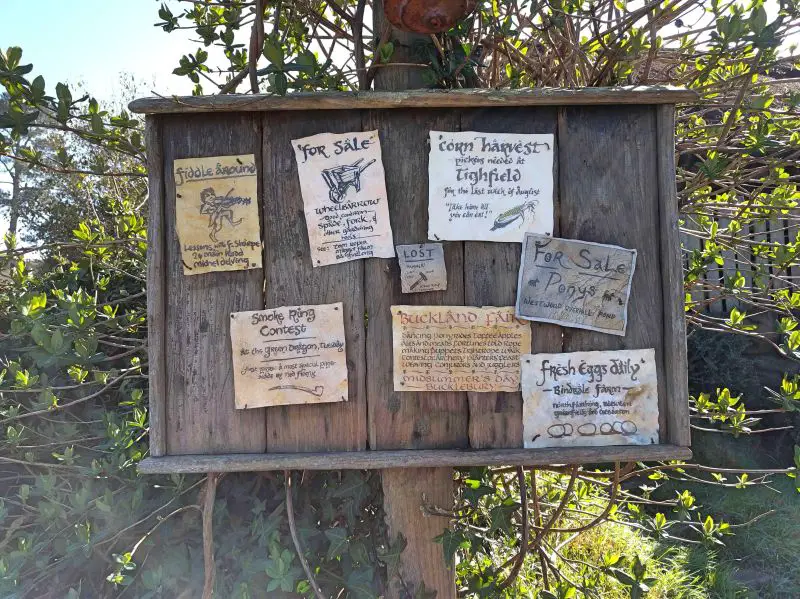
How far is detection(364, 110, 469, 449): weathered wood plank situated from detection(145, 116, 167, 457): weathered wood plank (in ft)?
1.81

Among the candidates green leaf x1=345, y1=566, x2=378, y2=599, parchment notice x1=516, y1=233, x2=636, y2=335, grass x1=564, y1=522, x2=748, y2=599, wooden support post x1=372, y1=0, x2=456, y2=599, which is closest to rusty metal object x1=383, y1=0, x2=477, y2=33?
wooden support post x1=372, y1=0, x2=456, y2=599

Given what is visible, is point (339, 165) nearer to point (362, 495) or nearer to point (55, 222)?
point (362, 495)

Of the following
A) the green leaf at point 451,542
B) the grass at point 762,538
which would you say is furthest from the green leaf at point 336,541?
the grass at point 762,538

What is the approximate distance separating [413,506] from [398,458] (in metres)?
0.41

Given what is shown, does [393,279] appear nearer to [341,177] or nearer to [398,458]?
[341,177]

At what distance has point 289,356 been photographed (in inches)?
65.1

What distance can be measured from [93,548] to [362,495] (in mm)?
957

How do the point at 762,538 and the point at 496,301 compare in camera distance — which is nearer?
the point at 496,301

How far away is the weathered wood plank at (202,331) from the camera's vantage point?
1641mm

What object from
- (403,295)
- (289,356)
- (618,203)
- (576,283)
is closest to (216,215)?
(289,356)

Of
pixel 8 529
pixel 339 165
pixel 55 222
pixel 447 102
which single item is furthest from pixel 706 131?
pixel 55 222

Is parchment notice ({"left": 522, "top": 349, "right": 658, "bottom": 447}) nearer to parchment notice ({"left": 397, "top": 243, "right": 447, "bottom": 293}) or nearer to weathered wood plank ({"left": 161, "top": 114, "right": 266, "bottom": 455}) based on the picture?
parchment notice ({"left": 397, "top": 243, "right": 447, "bottom": 293})

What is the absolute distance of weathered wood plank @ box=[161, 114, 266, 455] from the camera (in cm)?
164

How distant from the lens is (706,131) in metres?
2.42
